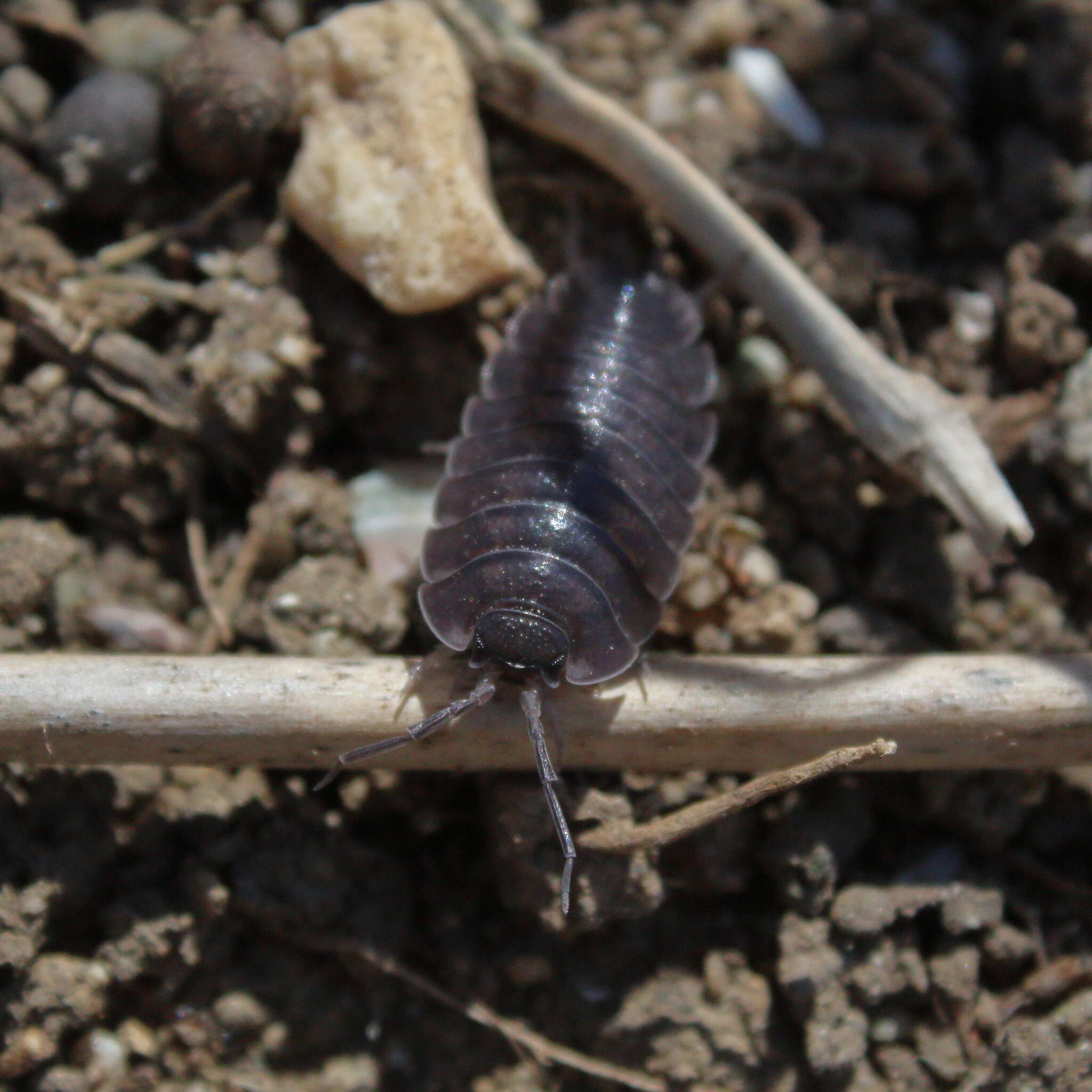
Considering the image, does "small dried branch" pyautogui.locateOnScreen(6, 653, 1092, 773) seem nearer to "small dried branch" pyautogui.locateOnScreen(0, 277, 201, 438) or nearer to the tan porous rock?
"small dried branch" pyautogui.locateOnScreen(0, 277, 201, 438)

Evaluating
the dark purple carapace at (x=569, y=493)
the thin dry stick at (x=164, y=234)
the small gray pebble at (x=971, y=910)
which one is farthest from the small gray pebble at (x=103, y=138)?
the small gray pebble at (x=971, y=910)

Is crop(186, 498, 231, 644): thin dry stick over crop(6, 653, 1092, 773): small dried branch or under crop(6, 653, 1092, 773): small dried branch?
under

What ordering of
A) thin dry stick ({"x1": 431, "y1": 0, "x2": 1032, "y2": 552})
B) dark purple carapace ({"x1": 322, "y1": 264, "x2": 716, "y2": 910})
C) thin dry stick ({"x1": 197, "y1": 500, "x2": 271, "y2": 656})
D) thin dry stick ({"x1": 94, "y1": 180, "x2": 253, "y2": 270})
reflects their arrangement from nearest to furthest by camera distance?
dark purple carapace ({"x1": 322, "y1": 264, "x2": 716, "y2": 910}), thin dry stick ({"x1": 431, "y1": 0, "x2": 1032, "y2": 552}), thin dry stick ({"x1": 197, "y1": 500, "x2": 271, "y2": 656}), thin dry stick ({"x1": 94, "y1": 180, "x2": 253, "y2": 270})

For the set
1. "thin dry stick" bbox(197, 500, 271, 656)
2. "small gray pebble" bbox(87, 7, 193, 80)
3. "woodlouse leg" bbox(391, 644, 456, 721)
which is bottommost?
"thin dry stick" bbox(197, 500, 271, 656)

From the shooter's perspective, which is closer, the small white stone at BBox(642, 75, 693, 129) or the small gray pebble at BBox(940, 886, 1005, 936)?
the small gray pebble at BBox(940, 886, 1005, 936)

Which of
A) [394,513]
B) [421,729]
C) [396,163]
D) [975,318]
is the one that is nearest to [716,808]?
[421,729]

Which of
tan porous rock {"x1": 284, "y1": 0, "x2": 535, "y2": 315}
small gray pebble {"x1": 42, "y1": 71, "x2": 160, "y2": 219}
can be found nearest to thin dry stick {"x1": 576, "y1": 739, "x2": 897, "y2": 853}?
tan porous rock {"x1": 284, "y1": 0, "x2": 535, "y2": 315}

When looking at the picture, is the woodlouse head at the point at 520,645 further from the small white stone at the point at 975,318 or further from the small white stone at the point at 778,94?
the small white stone at the point at 778,94

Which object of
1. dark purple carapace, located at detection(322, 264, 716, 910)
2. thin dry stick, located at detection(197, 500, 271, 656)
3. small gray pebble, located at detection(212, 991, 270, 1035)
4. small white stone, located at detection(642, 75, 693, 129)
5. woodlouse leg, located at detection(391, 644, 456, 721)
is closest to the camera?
woodlouse leg, located at detection(391, 644, 456, 721)
